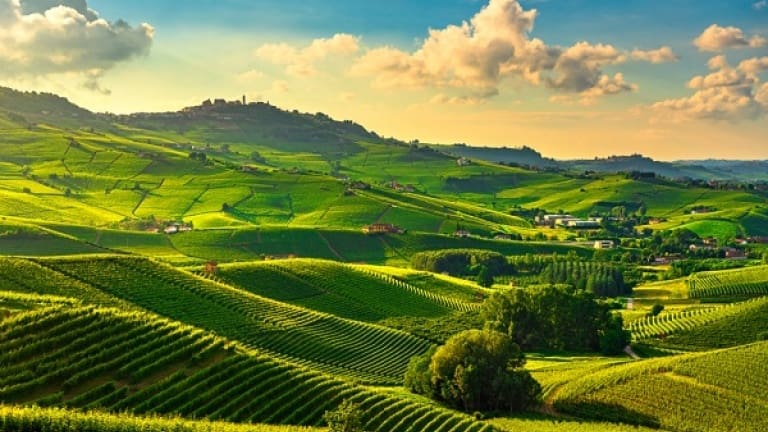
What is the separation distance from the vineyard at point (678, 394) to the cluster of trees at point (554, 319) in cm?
2767

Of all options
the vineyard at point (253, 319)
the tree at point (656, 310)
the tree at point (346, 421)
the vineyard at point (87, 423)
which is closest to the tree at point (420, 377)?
the vineyard at point (253, 319)

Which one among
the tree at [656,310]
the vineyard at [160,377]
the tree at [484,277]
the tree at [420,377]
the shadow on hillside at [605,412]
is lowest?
the tree at [484,277]

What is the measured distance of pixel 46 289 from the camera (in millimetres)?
75750

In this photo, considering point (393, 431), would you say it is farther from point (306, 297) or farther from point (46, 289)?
point (306, 297)

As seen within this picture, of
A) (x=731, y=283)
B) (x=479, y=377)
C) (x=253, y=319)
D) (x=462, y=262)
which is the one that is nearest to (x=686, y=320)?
(x=731, y=283)

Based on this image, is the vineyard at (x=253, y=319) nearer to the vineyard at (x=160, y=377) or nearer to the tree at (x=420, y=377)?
the tree at (x=420, y=377)

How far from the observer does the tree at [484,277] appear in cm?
16399

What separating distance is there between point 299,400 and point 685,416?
124ft

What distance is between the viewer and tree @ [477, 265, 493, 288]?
163988 millimetres

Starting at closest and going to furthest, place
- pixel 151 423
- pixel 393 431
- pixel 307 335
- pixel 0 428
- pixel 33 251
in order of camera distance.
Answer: pixel 0 428 < pixel 151 423 < pixel 393 431 < pixel 307 335 < pixel 33 251

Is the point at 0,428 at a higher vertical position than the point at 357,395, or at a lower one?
higher

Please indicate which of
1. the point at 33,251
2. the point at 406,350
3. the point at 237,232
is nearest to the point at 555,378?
the point at 406,350

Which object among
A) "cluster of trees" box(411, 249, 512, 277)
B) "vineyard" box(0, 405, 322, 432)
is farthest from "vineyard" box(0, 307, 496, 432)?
"cluster of trees" box(411, 249, 512, 277)

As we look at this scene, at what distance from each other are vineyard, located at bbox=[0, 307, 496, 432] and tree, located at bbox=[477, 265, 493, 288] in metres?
108
